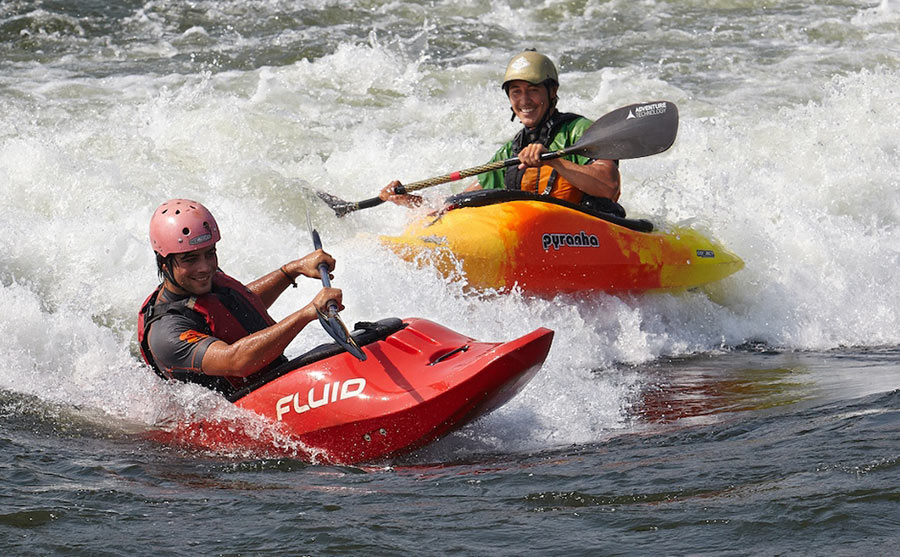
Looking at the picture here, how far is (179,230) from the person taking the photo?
14.4 ft

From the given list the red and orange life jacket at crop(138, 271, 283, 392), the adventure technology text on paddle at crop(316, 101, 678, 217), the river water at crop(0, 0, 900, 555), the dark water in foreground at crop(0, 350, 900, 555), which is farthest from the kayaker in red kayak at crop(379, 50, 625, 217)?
the red and orange life jacket at crop(138, 271, 283, 392)

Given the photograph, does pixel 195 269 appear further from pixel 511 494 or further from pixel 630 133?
pixel 630 133

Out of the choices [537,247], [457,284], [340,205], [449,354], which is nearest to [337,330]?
[449,354]

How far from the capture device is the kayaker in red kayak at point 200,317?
4.26 metres

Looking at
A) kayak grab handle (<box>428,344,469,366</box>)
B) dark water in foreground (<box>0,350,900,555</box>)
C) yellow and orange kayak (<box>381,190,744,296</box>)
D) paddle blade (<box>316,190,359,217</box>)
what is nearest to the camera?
dark water in foreground (<box>0,350,900,555</box>)

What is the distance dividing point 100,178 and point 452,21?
21.5ft

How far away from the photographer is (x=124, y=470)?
168 inches

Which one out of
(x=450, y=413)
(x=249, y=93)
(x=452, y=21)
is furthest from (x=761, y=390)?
(x=452, y=21)

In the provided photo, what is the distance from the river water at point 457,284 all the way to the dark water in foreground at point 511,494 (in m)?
0.02

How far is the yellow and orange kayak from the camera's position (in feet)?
20.7

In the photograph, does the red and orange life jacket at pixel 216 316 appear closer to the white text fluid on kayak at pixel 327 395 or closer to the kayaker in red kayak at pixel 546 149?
the white text fluid on kayak at pixel 327 395

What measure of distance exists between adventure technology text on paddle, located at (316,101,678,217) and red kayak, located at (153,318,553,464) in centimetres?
219

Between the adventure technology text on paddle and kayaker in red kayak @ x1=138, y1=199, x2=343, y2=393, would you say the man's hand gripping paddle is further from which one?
the adventure technology text on paddle

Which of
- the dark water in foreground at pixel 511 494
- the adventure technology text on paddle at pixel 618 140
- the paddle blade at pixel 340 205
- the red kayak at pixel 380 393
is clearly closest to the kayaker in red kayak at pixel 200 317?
→ the red kayak at pixel 380 393
